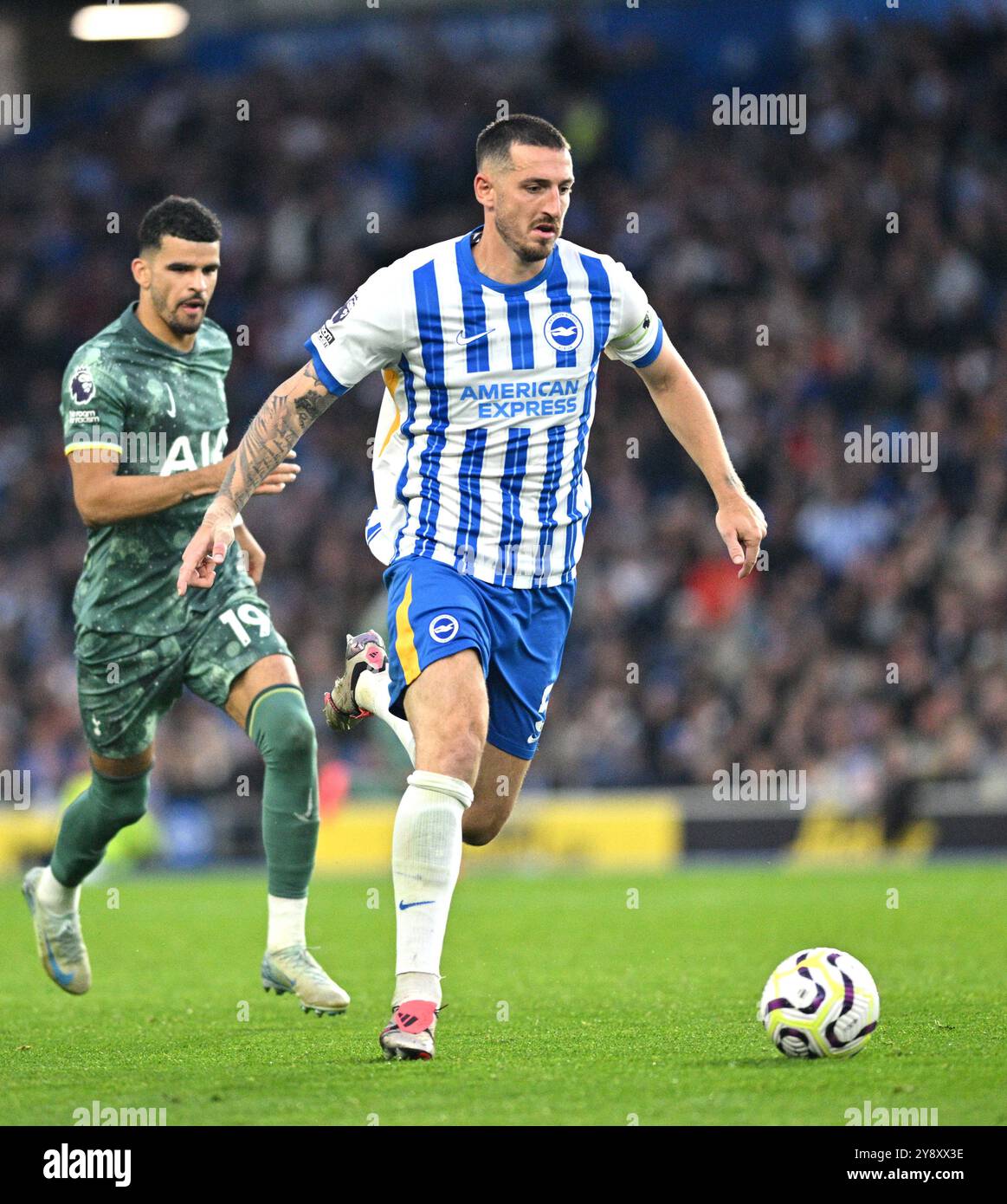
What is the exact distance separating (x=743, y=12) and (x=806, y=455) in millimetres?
6966

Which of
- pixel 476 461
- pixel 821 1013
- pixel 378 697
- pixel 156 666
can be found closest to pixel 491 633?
pixel 476 461

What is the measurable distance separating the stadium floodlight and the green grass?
16.0 meters

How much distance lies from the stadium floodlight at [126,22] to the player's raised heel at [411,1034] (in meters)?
21.9

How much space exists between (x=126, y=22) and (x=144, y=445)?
66.5ft

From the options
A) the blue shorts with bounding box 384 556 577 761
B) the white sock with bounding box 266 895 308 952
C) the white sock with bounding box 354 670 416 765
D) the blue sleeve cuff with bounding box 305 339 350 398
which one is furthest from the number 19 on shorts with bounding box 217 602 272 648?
the blue sleeve cuff with bounding box 305 339 350 398

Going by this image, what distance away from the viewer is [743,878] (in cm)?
1424

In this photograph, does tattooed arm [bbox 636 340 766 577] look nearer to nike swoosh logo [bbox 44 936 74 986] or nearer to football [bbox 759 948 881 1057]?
football [bbox 759 948 881 1057]

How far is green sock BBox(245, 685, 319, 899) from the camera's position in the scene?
6766mm

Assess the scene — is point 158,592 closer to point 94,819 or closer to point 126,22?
point 94,819

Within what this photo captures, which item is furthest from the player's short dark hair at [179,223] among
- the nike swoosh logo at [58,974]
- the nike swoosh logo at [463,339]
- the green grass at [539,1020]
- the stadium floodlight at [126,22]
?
the stadium floodlight at [126,22]

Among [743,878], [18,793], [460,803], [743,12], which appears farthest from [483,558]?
[743,12]

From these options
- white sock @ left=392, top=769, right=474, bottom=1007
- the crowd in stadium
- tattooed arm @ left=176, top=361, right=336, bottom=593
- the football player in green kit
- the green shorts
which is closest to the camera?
white sock @ left=392, top=769, right=474, bottom=1007
